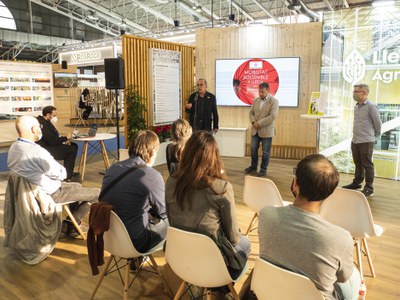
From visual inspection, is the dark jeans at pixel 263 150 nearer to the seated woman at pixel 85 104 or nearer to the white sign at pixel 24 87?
Result: the white sign at pixel 24 87

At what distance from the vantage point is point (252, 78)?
782 cm

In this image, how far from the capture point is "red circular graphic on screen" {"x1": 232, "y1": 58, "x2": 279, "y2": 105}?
767 centimetres

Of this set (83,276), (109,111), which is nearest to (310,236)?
(83,276)

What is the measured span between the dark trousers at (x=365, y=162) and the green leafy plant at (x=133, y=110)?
3731 mm

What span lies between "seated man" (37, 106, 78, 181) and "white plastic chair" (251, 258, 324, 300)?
4.51 metres

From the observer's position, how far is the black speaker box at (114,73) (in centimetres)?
598

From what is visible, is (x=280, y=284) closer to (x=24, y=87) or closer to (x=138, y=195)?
(x=138, y=195)

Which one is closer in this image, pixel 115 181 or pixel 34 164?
pixel 115 181

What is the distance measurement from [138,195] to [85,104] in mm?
12610

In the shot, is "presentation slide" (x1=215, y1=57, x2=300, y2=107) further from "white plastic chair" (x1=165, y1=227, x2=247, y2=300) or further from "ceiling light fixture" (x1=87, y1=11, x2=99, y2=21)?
"ceiling light fixture" (x1=87, y1=11, x2=99, y2=21)

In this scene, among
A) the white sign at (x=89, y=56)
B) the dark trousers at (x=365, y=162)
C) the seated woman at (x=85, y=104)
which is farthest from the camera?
the white sign at (x=89, y=56)

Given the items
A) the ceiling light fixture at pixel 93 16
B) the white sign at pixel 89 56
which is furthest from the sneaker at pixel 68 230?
the ceiling light fixture at pixel 93 16

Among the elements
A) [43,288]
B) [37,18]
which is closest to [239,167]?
[43,288]

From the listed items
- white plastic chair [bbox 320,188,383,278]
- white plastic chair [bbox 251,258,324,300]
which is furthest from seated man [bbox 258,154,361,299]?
white plastic chair [bbox 320,188,383,278]
